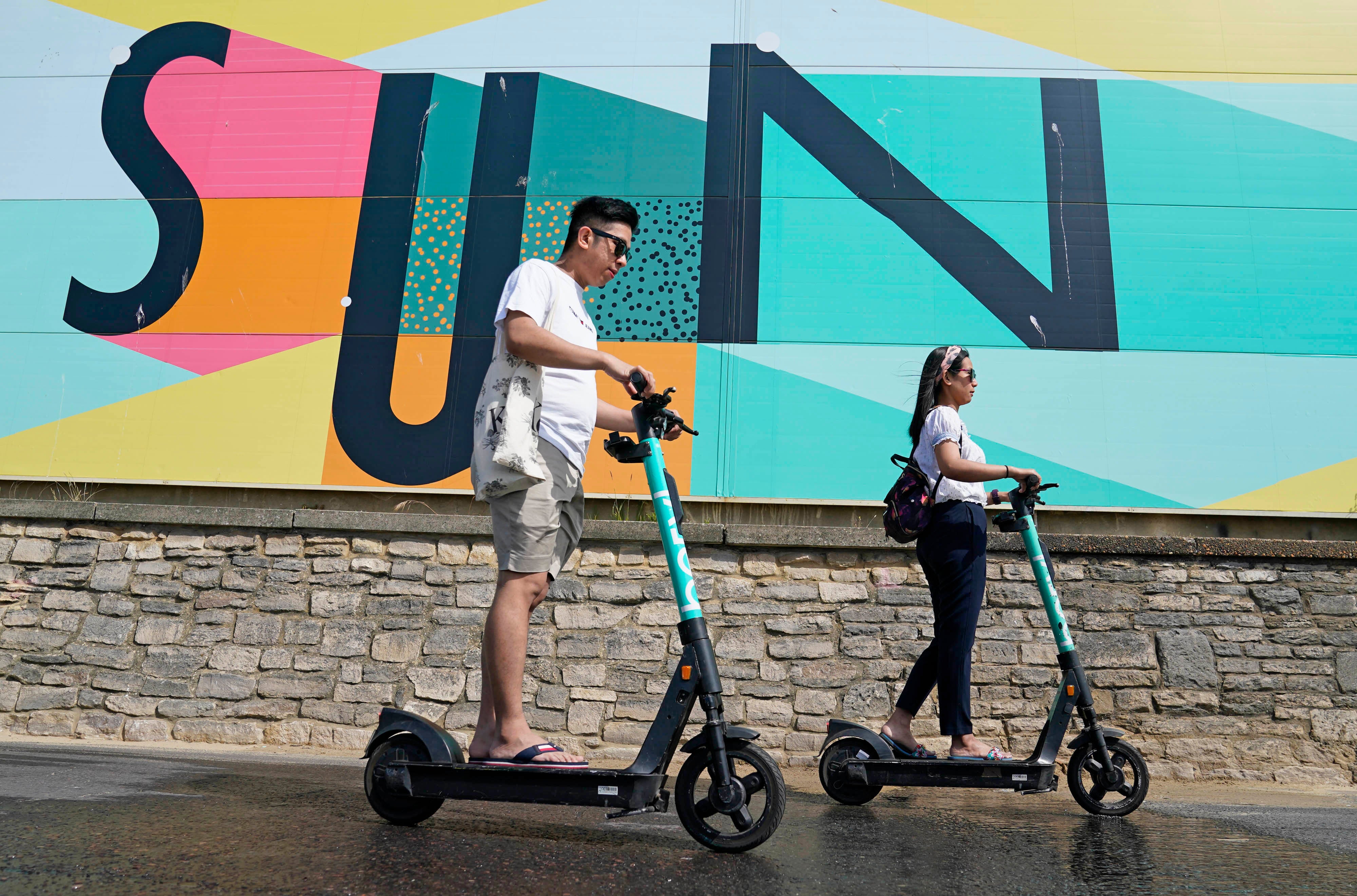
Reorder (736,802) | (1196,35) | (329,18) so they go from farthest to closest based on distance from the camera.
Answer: (329,18) < (1196,35) < (736,802)

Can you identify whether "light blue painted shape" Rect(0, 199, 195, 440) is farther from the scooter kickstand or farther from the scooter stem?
the scooter kickstand

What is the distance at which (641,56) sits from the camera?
754 centimetres

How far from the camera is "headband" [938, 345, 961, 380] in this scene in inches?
149

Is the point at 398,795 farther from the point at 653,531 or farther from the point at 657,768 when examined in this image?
the point at 653,531

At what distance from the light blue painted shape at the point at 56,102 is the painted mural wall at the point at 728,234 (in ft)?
0.15

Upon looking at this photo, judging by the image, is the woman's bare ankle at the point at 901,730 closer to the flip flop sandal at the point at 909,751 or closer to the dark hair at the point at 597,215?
the flip flop sandal at the point at 909,751

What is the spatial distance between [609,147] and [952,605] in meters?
5.30

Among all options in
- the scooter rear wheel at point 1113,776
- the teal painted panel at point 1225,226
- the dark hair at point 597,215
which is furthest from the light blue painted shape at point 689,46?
the scooter rear wheel at point 1113,776

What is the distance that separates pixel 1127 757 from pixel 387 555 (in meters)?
4.66

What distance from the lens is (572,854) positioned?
7.24ft

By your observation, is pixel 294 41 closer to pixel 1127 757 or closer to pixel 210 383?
pixel 210 383

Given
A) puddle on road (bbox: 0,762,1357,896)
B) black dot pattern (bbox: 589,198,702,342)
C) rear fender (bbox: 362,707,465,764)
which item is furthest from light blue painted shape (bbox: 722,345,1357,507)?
rear fender (bbox: 362,707,465,764)

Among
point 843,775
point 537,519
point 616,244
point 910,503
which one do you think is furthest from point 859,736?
point 616,244

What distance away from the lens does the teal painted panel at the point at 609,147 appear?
727 cm
